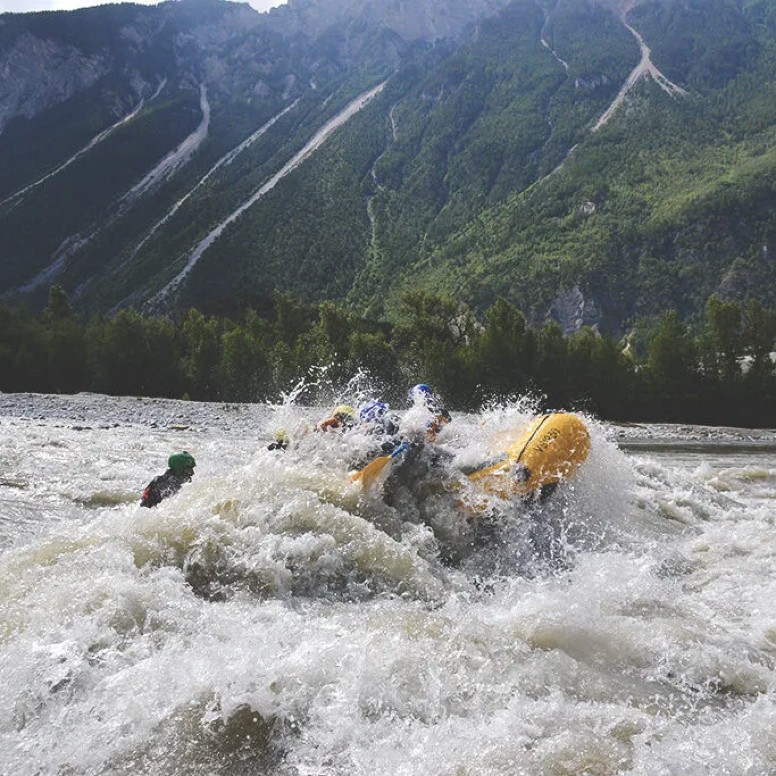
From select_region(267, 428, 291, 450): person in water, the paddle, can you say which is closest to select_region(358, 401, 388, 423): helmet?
the paddle

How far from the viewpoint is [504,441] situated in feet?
36.4

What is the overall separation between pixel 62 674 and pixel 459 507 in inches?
231

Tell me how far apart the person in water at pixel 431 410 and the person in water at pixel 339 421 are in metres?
1.22

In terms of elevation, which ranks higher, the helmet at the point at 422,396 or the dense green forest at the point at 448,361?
the helmet at the point at 422,396

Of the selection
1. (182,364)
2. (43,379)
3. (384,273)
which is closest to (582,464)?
(182,364)

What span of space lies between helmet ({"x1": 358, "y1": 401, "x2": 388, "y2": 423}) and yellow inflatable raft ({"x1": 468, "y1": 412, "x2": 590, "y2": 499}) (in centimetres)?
209

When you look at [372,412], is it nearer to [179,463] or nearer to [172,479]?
[179,463]

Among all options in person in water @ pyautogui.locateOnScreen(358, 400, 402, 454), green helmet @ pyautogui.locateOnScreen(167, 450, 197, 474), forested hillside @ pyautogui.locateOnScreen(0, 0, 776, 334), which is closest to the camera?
green helmet @ pyautogui.locateOnScreen(167, 450, 197, 474)

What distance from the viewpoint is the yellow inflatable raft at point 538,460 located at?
976 centimetres

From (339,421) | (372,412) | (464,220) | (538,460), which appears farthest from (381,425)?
(464,220)

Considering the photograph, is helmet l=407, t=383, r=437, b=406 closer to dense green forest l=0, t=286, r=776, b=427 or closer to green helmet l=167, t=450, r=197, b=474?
green helmet l=167, t=450, r=197, b=474

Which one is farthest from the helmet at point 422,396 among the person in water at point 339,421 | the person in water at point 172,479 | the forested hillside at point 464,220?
the forested hillside at point 464,220

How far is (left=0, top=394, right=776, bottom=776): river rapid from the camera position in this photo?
4621 millimetres

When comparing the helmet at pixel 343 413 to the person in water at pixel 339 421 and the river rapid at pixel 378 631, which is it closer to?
the person in water at pixel 339 421
